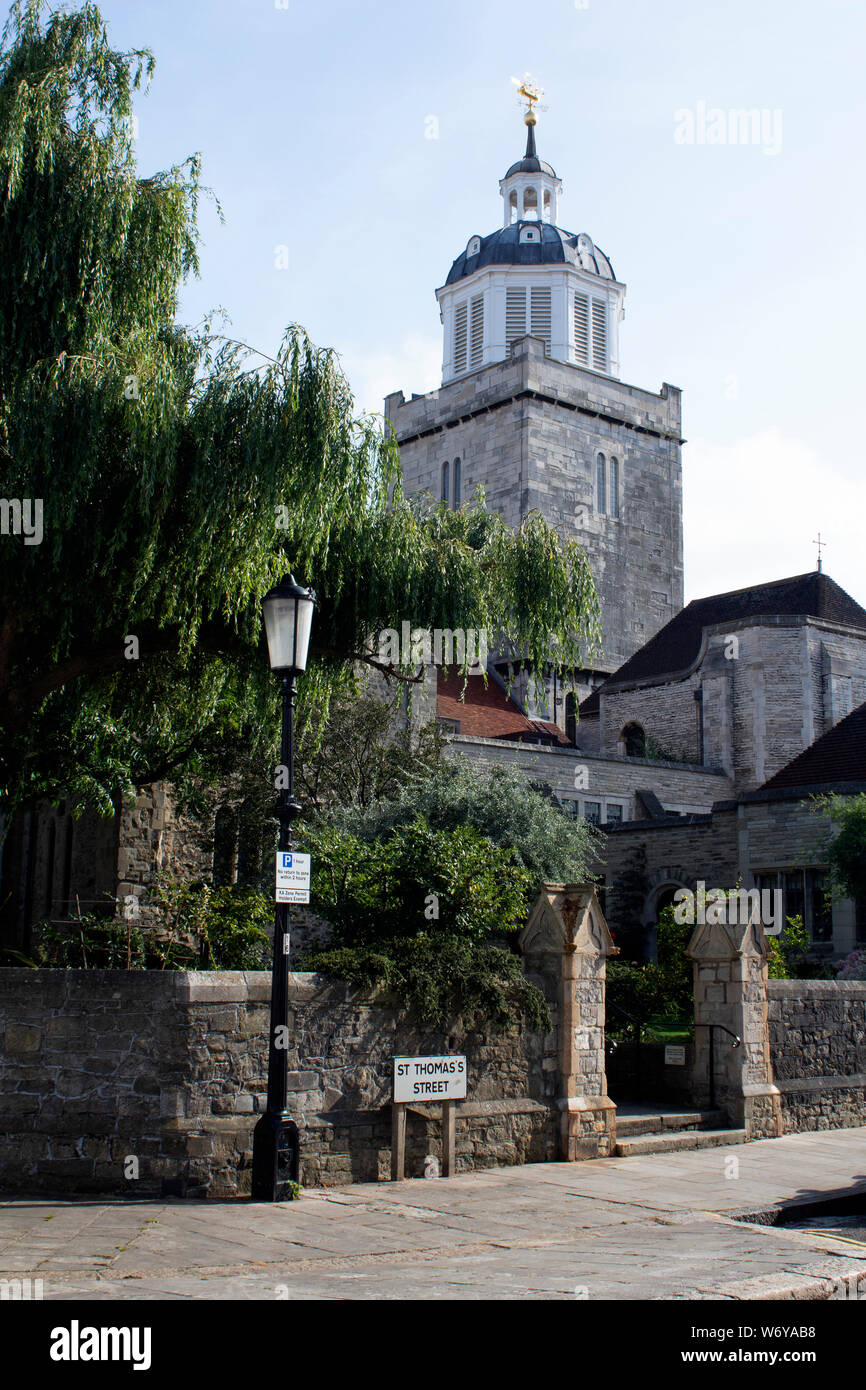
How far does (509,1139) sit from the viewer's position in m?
11.9

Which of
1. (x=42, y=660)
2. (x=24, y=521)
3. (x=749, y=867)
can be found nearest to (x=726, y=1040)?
(x=42, y=660)

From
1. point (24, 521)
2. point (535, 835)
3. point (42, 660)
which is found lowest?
point (535, 835)

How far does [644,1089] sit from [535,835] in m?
5.70

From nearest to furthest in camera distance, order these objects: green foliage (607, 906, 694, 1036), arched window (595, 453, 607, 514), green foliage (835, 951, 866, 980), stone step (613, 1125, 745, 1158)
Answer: stone step (613, 1125, 745, 1158)
green foliage (607, 906, 694, 1036)
green foliage (835, 951, 866, 980)
arched window (595, 453, 607, 514)

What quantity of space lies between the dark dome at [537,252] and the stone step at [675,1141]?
1972 inches

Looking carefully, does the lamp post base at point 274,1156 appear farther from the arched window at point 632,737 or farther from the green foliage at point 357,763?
the arched window at point 632,737

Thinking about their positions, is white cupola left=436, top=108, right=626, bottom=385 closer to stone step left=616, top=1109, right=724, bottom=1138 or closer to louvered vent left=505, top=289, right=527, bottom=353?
louvered vent left=505, top=289, right=527, bottom=353

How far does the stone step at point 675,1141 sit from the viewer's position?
12.9 meters

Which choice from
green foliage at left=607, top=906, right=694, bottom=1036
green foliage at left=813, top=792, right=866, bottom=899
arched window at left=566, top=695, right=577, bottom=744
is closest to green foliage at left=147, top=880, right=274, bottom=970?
green foliage at left=607, top=906, right=694, bottom=1036

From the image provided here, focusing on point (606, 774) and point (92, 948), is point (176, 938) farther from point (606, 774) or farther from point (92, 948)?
point (606, 774)

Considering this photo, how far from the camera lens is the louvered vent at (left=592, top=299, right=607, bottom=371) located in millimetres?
58781

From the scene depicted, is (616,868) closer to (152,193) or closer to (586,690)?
(586,690)

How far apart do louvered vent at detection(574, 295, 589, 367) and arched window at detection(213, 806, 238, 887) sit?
4171 cm

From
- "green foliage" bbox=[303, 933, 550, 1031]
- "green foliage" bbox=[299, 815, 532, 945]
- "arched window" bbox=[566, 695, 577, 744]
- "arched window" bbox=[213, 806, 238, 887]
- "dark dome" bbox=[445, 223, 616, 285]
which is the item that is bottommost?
"green foliage" bbox=[303, 933, 550, 1031]
